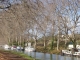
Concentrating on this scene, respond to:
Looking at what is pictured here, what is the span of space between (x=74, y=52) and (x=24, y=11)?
3795cm

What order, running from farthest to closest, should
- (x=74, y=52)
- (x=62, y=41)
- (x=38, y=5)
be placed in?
(x=62, y=41)
(x=74, y=52)
(x=38, y=5)

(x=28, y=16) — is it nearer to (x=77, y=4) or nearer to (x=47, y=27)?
(x=77, y=4)

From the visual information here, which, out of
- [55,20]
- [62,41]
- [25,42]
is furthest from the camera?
[25,42]

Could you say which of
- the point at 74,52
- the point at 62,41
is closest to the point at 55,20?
the point at 74,52

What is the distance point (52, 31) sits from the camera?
273ft

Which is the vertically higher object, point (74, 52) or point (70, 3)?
point (70, 3)

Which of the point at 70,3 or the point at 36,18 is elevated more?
the point at 70,3

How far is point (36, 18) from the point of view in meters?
28.4

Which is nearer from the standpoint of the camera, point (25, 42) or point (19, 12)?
point (19, 12)

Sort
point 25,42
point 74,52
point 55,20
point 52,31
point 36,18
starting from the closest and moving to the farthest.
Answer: point 36,18 < point 74,52 < point 55,20 < point 52,31 < point 25,42

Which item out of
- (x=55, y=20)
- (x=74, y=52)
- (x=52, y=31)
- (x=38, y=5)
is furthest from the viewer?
(x=52, y=31)

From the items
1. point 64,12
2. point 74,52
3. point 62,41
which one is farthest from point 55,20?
point 62,41

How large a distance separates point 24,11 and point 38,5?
1713 mm

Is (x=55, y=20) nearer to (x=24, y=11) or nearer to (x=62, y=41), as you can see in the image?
(x=62, y=41)
